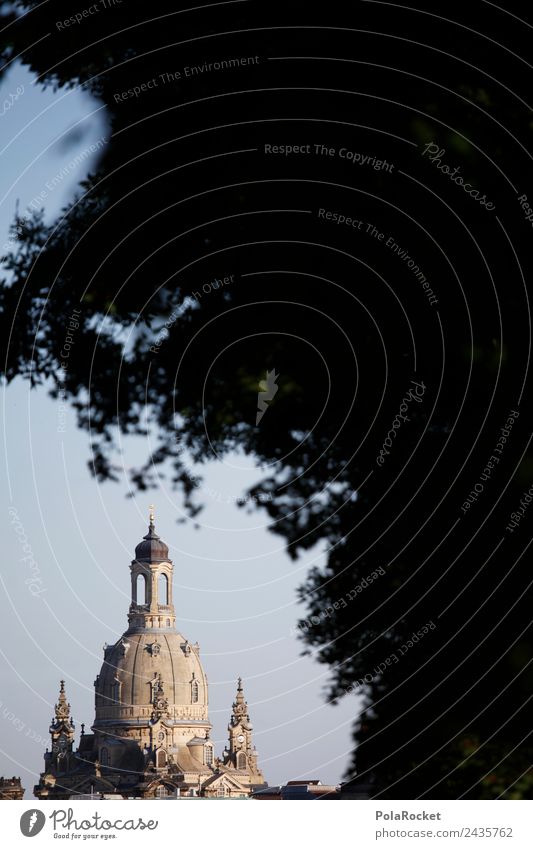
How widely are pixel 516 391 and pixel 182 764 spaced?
11681cm

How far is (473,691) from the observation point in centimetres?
1095

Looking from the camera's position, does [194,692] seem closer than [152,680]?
No

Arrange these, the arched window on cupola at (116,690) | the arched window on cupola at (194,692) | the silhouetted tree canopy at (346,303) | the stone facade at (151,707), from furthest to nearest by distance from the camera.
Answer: the arched window on cupola at (194,692) < the arched window on cupola at (116,690) < the stone facade at (151,707) < the silhouetted tree canopy at (346,303)

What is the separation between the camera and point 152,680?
450ft

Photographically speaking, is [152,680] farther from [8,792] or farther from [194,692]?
[8,792]

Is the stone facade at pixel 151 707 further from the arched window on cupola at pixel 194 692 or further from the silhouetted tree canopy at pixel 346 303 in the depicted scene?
the silhouetted tree canopy at pixel 346 303

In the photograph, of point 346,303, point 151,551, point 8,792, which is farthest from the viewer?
point 151,551

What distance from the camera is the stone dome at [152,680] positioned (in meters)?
134

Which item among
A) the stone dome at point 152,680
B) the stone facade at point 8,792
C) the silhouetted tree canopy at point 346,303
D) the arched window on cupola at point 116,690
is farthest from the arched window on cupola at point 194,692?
the silhouetted tree canopy at point 346,303

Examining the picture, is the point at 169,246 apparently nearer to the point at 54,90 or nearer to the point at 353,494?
the point at 54,90

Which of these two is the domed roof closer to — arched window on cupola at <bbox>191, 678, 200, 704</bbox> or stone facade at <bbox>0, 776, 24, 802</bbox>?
arched window on cupola at <bbox>191, 678, 200, 704</bbox>

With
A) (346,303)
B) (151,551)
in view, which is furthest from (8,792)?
(151,551)

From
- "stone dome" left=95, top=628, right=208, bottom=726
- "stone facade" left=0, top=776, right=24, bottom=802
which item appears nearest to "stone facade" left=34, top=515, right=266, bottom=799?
"stone dome" left=95, top=628, right=208, bottom=726

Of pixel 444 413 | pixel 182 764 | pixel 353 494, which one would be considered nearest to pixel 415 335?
pixel 444 413
